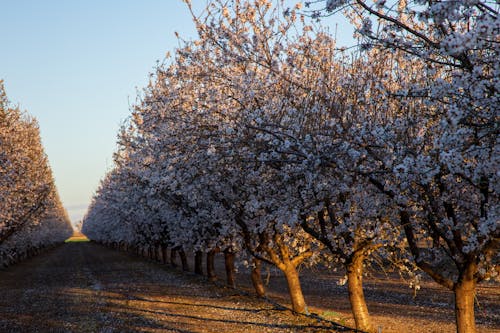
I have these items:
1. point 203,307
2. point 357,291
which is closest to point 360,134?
point 357,291

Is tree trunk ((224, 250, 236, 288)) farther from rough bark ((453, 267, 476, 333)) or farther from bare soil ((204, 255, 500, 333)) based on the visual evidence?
rough bark ((453, 267, 476, 333))

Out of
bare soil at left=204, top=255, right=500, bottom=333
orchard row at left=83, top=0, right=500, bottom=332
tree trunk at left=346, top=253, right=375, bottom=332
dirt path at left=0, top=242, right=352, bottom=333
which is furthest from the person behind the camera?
bare soil at left=204, top=255, right=500, bottom=333

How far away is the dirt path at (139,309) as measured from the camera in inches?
933

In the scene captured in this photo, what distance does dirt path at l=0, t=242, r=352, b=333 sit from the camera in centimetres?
2370

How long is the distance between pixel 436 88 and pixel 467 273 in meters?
6.96

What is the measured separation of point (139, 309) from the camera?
29234mm

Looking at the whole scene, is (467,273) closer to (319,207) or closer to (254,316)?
(319,207)

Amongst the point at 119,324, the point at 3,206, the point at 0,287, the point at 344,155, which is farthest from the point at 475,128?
the point at 0,287

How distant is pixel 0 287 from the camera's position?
45.3 metres

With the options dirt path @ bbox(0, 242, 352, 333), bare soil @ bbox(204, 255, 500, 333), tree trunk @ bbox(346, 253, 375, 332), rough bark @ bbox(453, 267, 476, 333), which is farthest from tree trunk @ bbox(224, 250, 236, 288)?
rough bark @ bbox(453, 267, 476, 333)

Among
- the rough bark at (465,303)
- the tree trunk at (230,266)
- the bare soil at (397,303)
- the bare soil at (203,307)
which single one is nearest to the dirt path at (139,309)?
the bare soil at (203,307)

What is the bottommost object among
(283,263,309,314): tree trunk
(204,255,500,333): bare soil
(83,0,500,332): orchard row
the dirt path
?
(204,255,500,333): bare soil

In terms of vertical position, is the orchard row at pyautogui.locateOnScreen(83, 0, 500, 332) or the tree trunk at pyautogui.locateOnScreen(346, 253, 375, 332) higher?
the orchard row at pyautogui.locateOnScreen(83, 0, 500, 332)

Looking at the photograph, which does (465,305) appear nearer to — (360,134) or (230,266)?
(360,134)
